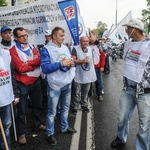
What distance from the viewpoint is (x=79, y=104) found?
21.4 ft

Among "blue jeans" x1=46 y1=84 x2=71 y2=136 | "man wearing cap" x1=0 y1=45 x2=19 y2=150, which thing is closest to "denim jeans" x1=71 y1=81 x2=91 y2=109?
"blue jeans" x1=46 y1=84 x2=71 y2=136

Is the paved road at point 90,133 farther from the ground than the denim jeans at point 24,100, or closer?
closer

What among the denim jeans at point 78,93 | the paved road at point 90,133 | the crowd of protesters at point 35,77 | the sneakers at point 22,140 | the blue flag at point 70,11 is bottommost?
the paved road at point 90,133

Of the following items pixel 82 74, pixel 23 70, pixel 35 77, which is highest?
pixel 23 70

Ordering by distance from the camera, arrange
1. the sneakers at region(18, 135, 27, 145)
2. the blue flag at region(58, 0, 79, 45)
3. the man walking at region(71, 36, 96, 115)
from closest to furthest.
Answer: the sneakers at region(18, 135, 27, 145) → the blue flag at region(58, 0, 79, 45) → the man walking at region(71, 36, 96, 115)

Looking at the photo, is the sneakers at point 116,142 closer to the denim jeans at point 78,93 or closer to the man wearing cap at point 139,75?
the man wearing cap at point 139,75

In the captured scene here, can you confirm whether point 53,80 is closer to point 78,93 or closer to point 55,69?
point 55,69

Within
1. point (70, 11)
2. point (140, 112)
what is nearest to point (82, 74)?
point (70, 11)

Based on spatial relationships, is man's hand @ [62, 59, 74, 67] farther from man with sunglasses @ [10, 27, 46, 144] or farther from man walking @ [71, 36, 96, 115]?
man walking @ [71, 36, 96, 115]

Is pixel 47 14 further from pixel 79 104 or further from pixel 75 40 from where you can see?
pixel 79 104

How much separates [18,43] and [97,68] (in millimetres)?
3323

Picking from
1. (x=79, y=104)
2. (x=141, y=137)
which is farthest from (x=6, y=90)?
(x=79, y=104)

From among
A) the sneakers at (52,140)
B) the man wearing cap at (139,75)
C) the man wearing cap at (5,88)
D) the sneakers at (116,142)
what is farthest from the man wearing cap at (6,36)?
the sneakers at (116,142)

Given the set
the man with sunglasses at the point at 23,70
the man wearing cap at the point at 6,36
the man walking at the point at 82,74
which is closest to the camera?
the man with sunglasses at the point at 23,70
